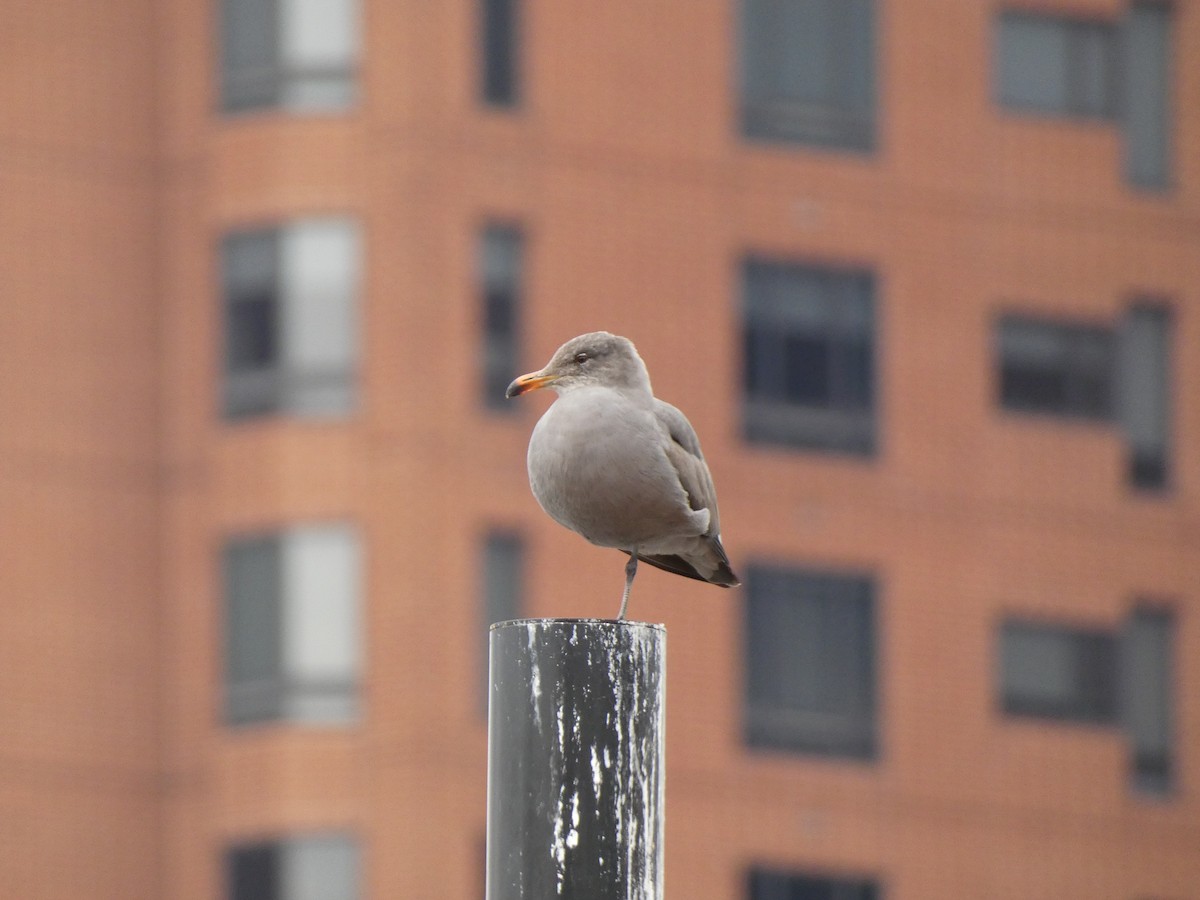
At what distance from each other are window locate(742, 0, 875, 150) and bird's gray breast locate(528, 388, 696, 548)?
1108 inches

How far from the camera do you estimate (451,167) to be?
36.5m

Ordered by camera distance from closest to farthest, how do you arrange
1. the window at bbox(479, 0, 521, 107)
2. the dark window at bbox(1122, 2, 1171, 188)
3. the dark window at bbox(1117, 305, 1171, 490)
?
the window at bbox(479, 0, 521, 107)
the dark window at bbox(1117, 305, 1171, 490)
the dark window at bbox(1122, 2, 1171, 188)

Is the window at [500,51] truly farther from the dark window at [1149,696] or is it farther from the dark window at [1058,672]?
the dark window at [1149,696]

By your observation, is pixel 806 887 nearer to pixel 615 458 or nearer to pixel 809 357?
pixel 809 357

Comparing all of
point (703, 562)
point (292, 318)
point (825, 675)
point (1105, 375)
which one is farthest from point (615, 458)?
point (1105, 375)

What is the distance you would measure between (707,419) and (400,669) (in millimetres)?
5496

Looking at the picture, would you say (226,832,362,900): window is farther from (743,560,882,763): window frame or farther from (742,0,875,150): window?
(742,0,875,150): window

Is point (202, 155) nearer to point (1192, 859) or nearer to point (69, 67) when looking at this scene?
point (69, 67)

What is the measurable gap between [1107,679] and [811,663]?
435 cm

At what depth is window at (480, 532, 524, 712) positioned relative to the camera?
3650 cm

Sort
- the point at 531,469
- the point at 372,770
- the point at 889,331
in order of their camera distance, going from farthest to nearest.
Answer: the point at 889,331, the point at 372,770, the point at 531,469

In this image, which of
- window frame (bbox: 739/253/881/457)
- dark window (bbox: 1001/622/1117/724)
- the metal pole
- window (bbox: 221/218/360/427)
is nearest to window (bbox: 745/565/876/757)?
window frame (bbox: 739/253/881/457)

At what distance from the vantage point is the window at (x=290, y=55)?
37.2 meters

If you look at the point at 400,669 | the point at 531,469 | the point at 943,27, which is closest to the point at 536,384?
the point at 531,469
